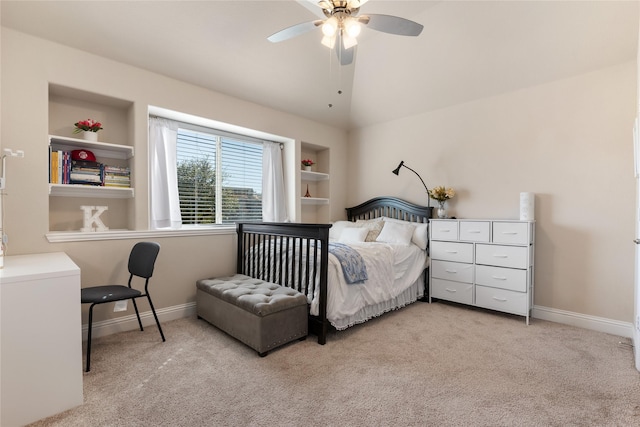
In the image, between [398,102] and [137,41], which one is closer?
[137,41]

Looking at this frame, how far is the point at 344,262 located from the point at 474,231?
5.28ft

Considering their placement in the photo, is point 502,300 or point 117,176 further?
point 502,300

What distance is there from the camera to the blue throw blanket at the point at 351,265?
270 cm

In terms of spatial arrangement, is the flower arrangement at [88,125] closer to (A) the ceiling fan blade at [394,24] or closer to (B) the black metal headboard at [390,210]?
(A) the ceiling fan blade at [394,24]

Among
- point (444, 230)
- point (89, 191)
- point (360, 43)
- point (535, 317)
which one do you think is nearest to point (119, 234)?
point (89, 191)

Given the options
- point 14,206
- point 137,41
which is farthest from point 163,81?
point 14,206

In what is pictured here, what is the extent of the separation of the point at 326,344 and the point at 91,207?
239 cm

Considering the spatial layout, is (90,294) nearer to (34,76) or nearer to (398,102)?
(34,76)

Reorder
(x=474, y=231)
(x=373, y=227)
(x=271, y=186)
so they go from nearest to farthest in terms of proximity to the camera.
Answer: (x=474, y=231) → (x=373, y=227) → (x=271, y=186)

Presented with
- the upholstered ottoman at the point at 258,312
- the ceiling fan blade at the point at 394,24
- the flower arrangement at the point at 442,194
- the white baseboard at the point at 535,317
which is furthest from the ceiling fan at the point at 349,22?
the white baseboard at the point at 535,317

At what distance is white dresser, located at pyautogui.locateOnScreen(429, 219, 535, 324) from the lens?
304cm

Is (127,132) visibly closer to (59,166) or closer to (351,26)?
(59,166)

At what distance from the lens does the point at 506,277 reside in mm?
3127

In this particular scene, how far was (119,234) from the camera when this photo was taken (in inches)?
109
